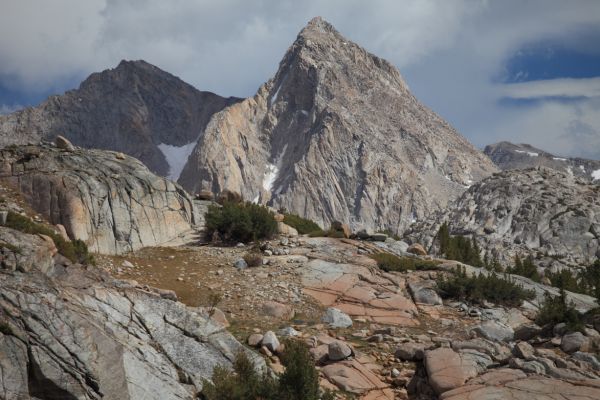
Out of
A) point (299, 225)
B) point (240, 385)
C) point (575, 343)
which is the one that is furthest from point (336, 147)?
point (240, 385)

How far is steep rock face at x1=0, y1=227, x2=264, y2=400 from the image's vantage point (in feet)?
26.2

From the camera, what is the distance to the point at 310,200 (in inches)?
4734

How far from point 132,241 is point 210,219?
4.47 meters

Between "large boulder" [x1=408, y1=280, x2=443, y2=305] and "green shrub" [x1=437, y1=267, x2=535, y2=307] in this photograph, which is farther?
"green shrub" [x1=437, y1=267, x2=535, y2=307]

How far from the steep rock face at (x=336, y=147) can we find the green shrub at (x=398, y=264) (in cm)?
9210

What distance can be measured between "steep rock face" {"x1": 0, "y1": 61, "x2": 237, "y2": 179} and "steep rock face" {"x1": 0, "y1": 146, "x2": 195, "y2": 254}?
125 m

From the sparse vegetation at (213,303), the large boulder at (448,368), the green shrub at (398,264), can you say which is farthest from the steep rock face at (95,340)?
the green shrub at (398,264)

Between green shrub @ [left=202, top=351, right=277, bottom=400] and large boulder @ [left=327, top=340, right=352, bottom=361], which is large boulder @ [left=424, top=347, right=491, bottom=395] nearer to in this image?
large boulder @ [left=327, top=340, right=352, bottom=361]

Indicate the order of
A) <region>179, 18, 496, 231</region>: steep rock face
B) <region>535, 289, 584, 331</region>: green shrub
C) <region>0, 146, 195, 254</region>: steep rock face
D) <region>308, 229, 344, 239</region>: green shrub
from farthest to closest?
<region>179, 18, 496, 231</region>: steep rock face, <region>308, 229, 344, 239</region>: green shrub, <region>0, 146, 195, 254</region>: steep rock face, <region>535, 289, 584, 331</region>: green shrub

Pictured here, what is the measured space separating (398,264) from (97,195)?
1417 centimetres

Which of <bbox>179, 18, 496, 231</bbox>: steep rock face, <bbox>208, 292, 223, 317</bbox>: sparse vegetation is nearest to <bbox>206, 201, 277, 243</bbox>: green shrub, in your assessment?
<bbox>208, 292, 223, 317</bbox>: sparse vegetation

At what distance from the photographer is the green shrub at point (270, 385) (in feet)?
30.1

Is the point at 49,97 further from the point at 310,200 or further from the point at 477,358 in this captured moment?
the point at 477,358

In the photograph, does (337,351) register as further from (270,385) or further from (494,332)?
(494,332)
